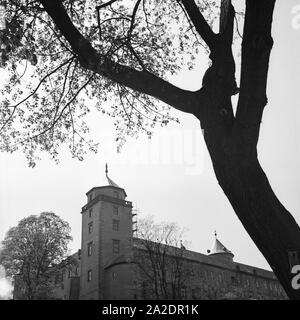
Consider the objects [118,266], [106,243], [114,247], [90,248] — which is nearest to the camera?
[118,266]

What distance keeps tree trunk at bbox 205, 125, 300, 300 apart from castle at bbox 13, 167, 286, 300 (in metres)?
40.5

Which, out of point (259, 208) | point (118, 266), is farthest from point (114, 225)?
point (259, 208)

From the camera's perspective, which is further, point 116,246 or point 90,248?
point 90,248

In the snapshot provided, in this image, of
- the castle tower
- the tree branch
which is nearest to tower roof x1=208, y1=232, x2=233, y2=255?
the castle tower

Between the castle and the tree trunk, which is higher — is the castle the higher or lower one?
the higher one

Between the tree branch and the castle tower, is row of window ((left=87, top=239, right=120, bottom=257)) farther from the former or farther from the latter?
the tree branch

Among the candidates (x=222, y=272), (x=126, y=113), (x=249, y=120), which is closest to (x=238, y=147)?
(x=249, y=120)

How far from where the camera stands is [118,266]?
51.0 m

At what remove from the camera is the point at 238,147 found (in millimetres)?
4547

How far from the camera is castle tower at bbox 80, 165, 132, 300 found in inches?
1992

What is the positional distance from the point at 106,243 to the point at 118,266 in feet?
19.2

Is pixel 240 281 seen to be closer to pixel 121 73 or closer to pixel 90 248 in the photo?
pixel 90 248

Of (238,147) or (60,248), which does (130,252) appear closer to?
(60,248)

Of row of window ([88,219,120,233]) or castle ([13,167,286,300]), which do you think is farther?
row of window ([88,219,120,233])
